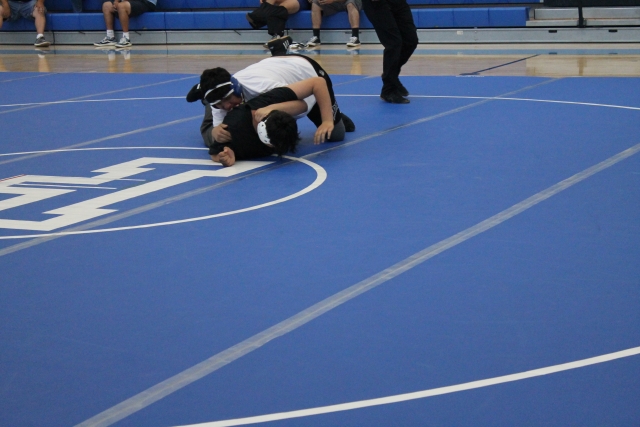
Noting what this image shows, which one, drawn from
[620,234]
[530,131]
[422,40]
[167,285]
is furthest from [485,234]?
[422,40]

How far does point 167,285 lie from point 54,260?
677 millimetres

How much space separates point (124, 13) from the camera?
48.5ft

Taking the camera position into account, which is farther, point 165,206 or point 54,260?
point 165,206

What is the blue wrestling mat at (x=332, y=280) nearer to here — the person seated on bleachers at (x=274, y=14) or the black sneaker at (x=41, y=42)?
the person seated on bleachers at (x=274, y=14)

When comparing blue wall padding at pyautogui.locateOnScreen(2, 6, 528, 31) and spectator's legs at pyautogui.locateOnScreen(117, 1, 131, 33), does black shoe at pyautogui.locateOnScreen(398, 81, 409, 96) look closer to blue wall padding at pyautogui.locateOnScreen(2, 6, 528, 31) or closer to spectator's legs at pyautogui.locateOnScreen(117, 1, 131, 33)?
blue wall padding at pyautogui.locateOnScreen(2, 6, 528, 31)

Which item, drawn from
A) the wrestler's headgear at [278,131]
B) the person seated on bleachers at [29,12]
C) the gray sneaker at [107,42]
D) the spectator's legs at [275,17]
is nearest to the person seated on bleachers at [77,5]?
the person seated on bleachers at [29,12]

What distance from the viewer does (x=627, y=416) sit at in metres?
2.54

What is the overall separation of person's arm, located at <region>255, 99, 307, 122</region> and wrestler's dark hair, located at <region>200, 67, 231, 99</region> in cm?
27

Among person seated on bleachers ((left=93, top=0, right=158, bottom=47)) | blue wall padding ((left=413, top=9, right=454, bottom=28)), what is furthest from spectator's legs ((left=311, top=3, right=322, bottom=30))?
person seated on bleachers ((left=93, top=0, right=158, bottom=47))

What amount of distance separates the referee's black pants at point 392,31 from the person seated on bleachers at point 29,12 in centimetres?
898

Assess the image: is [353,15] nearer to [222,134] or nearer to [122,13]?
[122,13]

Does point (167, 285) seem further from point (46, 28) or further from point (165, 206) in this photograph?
point (46, 28)

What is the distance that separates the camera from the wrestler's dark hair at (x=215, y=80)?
19.1 ft

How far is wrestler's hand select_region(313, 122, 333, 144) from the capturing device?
5.99m
